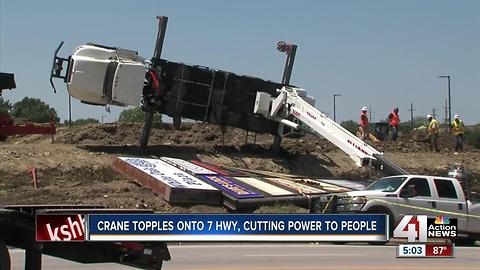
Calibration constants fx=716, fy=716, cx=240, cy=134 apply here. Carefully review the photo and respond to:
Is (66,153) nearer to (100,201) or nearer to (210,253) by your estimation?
(100,201)

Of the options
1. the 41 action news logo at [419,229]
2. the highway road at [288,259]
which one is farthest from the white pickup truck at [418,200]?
the 41 action news logo at [419,229]

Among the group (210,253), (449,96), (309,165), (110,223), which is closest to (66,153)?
(309,165)

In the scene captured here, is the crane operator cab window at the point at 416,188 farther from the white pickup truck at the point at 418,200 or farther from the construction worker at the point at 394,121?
the construction worker at the point at 394,121

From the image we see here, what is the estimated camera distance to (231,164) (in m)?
28.2

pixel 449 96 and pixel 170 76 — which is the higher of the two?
pixel 449 96

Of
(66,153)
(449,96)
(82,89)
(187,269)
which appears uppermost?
(449,96)

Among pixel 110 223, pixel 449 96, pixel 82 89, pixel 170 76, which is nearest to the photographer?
pixel 110 223

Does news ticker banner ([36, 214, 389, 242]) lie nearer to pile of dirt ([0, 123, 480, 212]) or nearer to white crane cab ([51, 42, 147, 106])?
pile of dirt ([0, 123, 480, 212])

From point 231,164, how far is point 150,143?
4.76 metres

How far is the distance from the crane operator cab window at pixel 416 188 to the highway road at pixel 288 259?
5.53 feet

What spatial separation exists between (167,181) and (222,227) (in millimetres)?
16976

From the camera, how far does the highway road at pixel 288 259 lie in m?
12.8

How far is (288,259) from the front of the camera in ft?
47.2

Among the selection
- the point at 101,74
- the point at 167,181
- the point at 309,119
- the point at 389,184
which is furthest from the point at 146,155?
the point at 389,184
